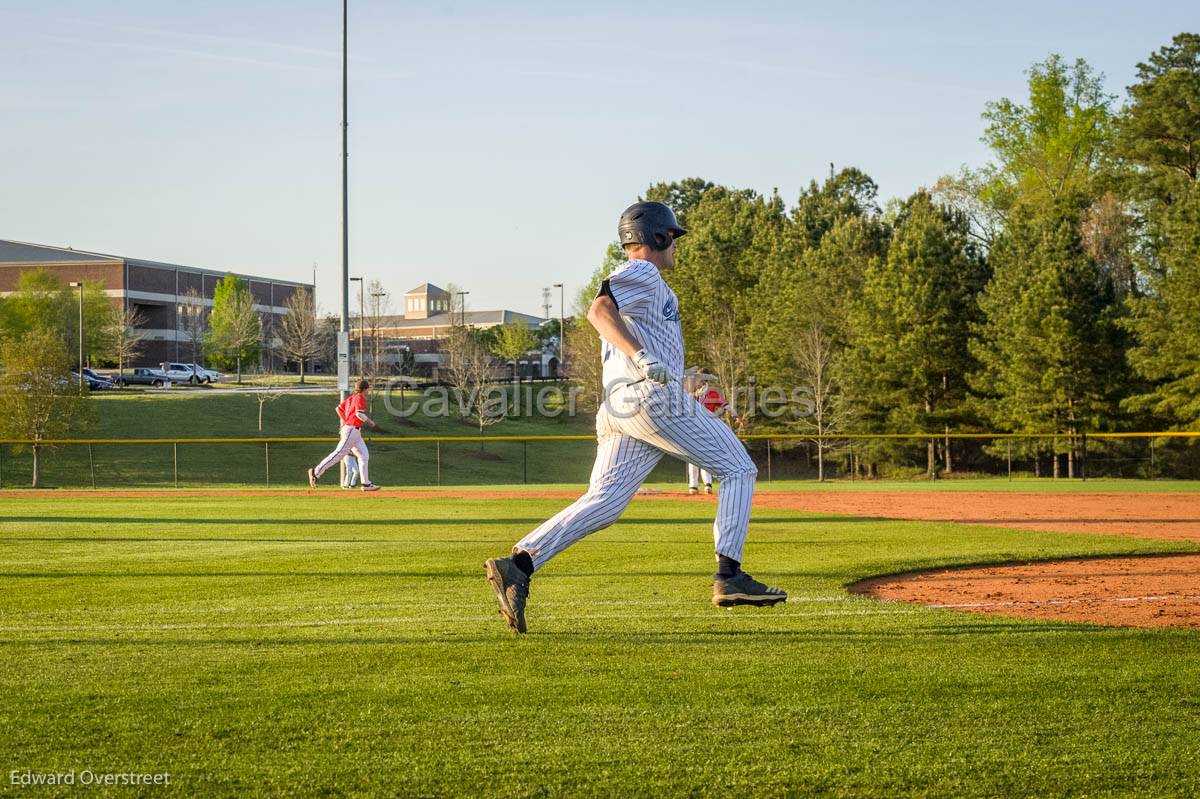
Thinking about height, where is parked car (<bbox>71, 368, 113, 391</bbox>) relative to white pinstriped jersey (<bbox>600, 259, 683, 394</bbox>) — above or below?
above

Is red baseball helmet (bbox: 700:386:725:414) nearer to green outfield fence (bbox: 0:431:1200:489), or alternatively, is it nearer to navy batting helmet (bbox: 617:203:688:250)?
green outfield fence (bbox: 0:431:1200:489)

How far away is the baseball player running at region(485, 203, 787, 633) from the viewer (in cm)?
582

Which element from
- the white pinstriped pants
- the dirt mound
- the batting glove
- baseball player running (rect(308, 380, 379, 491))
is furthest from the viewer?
baseball player running (rect(308, 380, 379, 491))

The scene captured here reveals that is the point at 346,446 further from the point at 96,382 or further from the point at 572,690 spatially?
the point at 96,382

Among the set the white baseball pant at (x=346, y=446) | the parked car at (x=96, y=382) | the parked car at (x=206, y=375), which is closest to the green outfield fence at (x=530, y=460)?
the white baseball pant at (x=346, y=446)

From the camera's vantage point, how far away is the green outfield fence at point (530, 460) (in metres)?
32.4

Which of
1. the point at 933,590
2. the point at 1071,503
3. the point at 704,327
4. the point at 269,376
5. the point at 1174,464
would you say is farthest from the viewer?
the point at 269,376

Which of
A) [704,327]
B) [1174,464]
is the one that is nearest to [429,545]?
[1174,464]

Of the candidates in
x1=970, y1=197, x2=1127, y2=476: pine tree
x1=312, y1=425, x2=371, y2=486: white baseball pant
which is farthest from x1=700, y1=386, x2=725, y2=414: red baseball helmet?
x1=970, y1=197, x2=1127, y2=476: pine tree

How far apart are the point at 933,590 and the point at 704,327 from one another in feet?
176

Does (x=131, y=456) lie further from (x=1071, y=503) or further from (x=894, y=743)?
(x=894, y=743)

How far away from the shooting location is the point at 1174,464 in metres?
31.6

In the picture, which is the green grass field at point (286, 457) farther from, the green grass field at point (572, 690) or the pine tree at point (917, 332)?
the green grass field at point (572, 690)

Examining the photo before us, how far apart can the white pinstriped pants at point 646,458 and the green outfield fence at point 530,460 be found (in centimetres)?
2472
